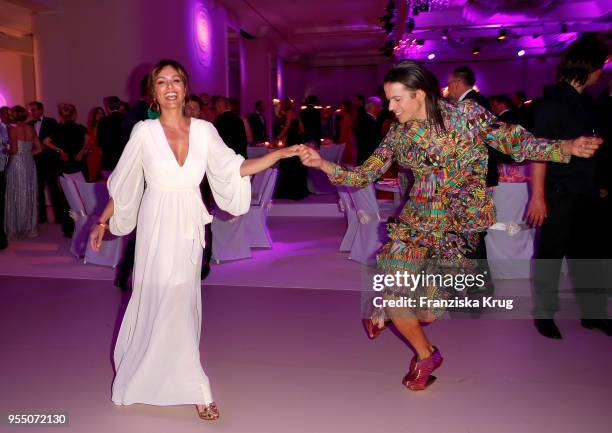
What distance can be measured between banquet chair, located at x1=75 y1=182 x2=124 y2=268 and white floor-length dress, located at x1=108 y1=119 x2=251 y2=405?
Answer: 3073 millimetres

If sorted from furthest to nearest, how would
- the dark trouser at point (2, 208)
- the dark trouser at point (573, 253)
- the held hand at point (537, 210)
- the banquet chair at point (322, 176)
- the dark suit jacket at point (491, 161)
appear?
the banquet chair at point (322, 176)
the dark trouser at point (2, 208)
the dark suit jacket at point (491, 161)
the dark trouser at point (573, 253)
the held hand at point (537, 210)

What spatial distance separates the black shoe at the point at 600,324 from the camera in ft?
11.8

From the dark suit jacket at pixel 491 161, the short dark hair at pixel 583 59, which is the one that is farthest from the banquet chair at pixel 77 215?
the short dark hair at pixel 583 59

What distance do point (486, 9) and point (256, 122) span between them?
23.6 ft

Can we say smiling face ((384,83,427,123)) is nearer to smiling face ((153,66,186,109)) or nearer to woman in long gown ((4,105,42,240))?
smiling face ((153,66,186,109))

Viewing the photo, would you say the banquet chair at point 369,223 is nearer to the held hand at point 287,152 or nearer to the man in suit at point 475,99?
the man in suit at point 475,99

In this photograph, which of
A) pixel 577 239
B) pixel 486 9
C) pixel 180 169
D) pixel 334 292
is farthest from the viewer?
pixel 486 9

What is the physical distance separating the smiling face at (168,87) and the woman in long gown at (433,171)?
62 centimetres

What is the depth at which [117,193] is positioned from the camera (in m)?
2.61

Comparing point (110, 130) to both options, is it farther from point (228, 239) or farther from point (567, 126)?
point (567, 126)

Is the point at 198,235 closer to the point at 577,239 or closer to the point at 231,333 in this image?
the point at 231,333

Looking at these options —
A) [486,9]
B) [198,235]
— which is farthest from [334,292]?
[486,9]

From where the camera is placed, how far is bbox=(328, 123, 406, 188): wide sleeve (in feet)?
9.04

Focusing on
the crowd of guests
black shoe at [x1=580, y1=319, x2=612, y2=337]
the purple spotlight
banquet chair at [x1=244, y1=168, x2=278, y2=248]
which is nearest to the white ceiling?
the purple spotlight
